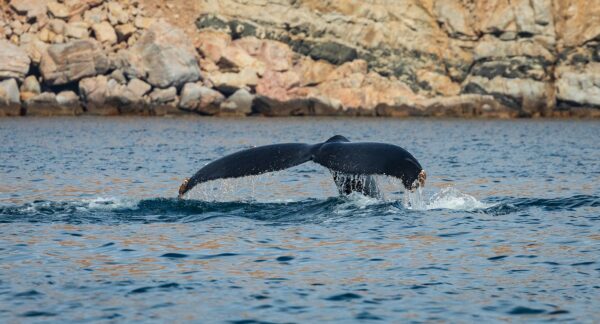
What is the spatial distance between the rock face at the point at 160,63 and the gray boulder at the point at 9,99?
358 inches

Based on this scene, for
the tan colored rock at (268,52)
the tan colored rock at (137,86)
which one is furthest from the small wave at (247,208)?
the tan colored rock at (268,52)

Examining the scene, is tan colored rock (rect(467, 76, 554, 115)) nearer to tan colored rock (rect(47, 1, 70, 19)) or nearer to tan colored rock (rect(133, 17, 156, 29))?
tan colored rock (rect(133, 17, 156, 29))

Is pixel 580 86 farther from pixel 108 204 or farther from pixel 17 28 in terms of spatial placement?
pixel 108 204

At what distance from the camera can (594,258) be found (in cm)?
1483

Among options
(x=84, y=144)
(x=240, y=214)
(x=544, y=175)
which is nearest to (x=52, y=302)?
(x=240, y=214)

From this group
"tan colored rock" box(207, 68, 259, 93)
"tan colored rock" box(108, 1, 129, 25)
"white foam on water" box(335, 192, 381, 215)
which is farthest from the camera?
"tan colored rock" box(108, 1, 129, 25)

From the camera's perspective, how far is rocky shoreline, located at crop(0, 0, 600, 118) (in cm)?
8094

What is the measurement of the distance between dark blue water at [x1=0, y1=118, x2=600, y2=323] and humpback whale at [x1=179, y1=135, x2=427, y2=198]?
1.25 ft

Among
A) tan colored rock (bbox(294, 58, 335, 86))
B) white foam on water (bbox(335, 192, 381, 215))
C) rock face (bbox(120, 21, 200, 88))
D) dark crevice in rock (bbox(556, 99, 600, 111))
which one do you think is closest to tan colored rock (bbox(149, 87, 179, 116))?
rock face (bbox(120, 21, 200, 88))

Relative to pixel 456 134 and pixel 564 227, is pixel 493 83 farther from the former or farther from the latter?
pixel 564 227

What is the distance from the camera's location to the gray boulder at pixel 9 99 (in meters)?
76.8

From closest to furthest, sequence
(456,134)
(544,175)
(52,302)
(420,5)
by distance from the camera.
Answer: (52,302)
(544,175)
(456,134)
(420,5)

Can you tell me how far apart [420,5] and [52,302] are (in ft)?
281

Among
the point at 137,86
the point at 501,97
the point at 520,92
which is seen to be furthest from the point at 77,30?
the point at 520,92
